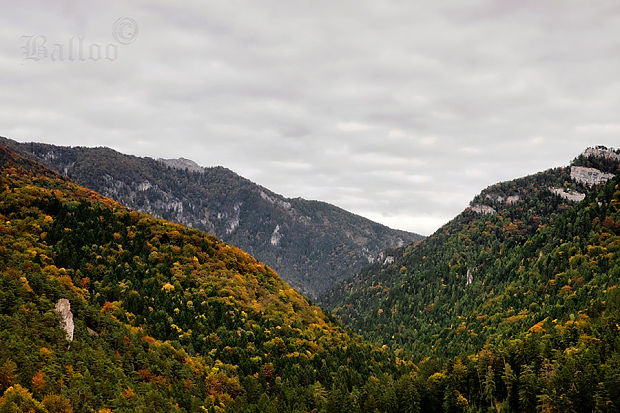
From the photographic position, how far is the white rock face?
72600 millimetres

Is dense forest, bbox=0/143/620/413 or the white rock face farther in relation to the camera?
the white rock face

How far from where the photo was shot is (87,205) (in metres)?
136

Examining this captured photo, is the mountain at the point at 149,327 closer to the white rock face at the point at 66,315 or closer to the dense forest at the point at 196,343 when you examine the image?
the white rock face at the point at 66,315

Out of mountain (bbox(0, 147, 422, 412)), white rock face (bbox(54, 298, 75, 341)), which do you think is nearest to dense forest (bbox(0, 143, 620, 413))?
mountain (bbox(0, 147, 422, 412))

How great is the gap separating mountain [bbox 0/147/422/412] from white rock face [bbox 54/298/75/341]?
0.21 meters

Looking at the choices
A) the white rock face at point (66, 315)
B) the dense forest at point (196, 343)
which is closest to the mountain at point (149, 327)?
the white rock face at point (66, 315)

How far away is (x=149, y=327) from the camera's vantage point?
99.1m

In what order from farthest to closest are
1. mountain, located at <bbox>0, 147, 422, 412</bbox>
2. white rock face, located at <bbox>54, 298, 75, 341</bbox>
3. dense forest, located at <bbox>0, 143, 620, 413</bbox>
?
white rock face, located at <bbox>54, 298, 75, 341</bbox>, dense forest, located at <bbox>0, 143, 620, 413</bbox>, mountain, located at <bbox>0, 147, 422, 412</bbox>

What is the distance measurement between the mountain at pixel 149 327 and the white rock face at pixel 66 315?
21 cm

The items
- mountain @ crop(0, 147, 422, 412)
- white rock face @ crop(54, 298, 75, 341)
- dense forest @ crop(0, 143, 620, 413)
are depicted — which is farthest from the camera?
white rock face @ crop(54, 298, 75, 341)

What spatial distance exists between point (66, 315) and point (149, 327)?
27323mm

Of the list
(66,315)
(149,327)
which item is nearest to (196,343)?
(149,327)

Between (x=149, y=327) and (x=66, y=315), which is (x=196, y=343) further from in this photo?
(x=66, y=315)

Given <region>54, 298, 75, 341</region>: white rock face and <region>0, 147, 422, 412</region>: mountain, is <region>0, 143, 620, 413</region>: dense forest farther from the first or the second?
<region>54, 298, 75, 341</region>: white rock face
